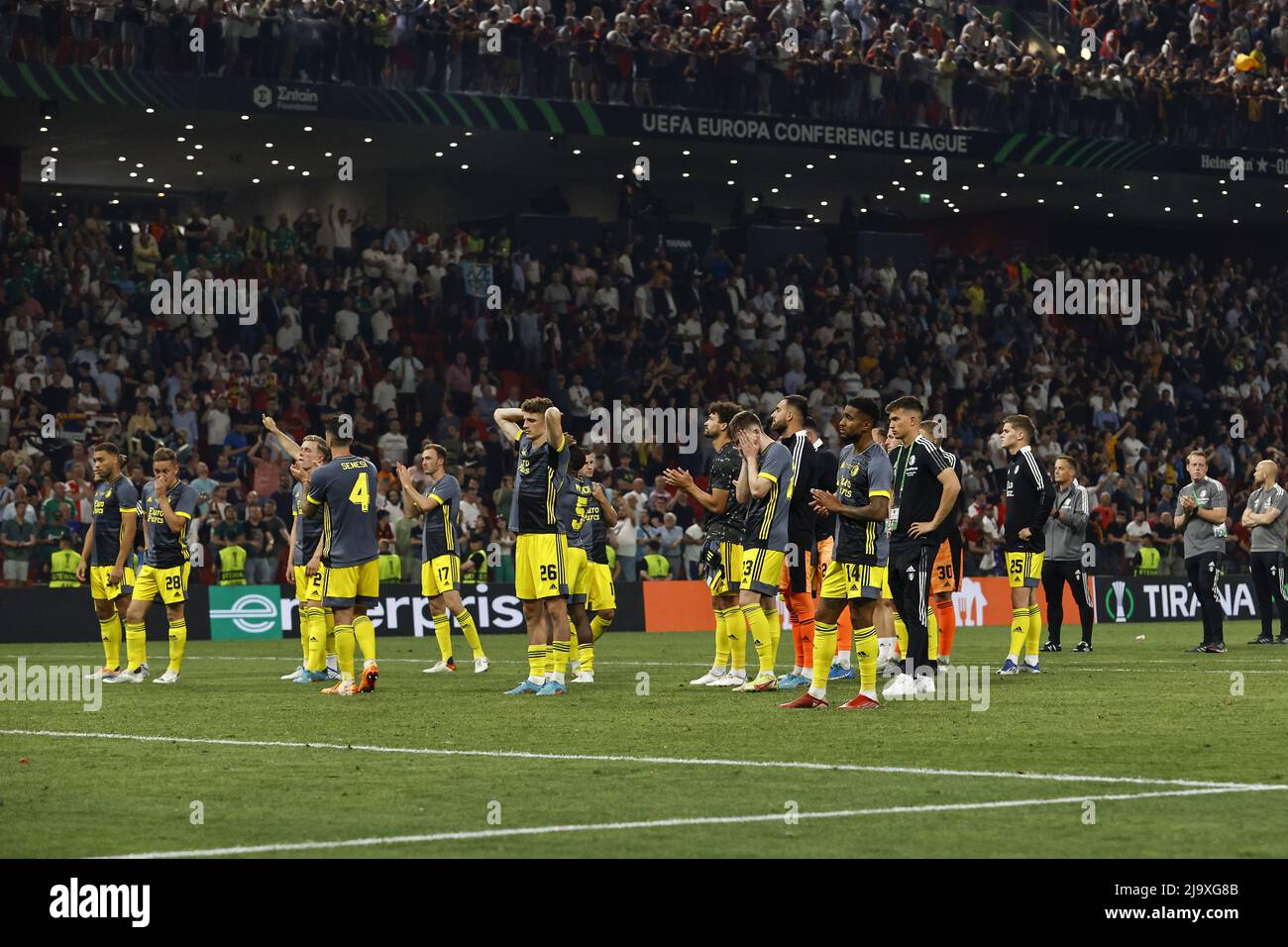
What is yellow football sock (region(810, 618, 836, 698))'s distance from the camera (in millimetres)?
15077

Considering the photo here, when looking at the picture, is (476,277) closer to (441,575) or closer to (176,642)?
(441,575)

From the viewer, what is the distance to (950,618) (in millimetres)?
19938

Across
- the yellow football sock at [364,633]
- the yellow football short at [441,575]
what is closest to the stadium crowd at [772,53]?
the yellow football short at [441,575]

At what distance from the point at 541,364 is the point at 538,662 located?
2256 centimetres

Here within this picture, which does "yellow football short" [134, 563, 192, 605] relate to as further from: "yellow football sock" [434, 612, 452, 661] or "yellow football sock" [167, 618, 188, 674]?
"yellow football sock" [434, 612, 452, 661]

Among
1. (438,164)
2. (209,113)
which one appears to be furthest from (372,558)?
(438,164)

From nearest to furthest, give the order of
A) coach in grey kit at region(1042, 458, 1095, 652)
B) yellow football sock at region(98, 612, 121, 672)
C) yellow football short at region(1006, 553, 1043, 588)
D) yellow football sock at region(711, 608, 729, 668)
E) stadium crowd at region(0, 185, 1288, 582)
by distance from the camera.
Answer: yellow football sock at region(711, 608, 729, 668) < yellow football sock at region(98, 612, 121, 672) < yellow football short at region(1006, 553, 1043, 588) < coach in grey kit at region(1042, 458, 1095, 652) < stadium crowd at region(0, 185, 1288, 582)

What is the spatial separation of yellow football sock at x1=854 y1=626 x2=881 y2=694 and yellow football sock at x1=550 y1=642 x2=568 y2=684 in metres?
3.21

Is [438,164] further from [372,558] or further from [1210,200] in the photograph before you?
[372,558]

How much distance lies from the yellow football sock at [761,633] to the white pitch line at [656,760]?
527cm

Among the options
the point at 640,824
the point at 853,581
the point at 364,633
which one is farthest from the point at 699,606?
the point at 640,824

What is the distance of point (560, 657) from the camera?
1766 centimetres

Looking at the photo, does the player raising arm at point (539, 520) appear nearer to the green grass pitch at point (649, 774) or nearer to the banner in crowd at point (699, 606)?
the green grass pitch at point (649, 774)

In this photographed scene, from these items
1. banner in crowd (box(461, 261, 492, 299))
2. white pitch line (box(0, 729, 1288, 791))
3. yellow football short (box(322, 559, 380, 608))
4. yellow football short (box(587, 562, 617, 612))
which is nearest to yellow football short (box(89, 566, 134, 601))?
yellow football short (box(322, 559, 380, 608))
